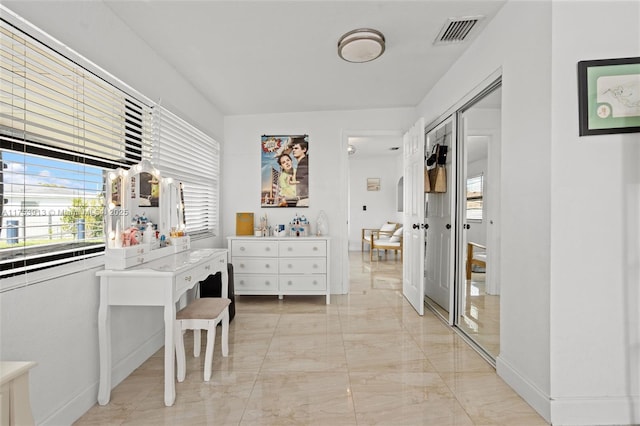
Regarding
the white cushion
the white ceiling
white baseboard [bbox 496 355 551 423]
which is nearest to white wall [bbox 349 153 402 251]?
the white cushion

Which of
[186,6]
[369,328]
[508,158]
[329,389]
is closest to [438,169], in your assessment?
[508,158]

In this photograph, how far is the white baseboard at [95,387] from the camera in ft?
5.61

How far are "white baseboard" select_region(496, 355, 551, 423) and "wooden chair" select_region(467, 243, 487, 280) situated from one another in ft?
4.42

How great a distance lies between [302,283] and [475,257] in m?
2.00

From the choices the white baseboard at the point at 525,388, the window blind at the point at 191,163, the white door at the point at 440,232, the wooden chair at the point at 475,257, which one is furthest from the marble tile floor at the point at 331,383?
the window blind at the point at 191,163

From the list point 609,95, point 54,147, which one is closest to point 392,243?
point 609,95

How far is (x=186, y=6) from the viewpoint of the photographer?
2.12m

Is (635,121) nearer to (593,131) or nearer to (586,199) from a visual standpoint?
(593,131)

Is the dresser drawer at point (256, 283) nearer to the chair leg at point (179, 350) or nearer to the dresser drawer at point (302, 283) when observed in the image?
the dresser drawer at point (302, 283)

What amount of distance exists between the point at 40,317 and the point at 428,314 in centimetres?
328

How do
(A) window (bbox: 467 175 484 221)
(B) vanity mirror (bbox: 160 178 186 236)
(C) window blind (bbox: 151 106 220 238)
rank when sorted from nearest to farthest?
(B) vanity mirror (bbox: 160 178 186 236), (C) window blind (bbox: 151 106 220 238), (A) window (bbox: 467 175 484 221)

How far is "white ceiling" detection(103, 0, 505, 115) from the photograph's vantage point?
2.16m

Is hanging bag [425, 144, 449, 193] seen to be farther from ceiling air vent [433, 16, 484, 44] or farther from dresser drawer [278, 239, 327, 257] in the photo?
dresser drawer [278, 239, 327, 257]

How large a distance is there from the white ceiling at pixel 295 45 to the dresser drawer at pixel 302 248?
5.66 ft
